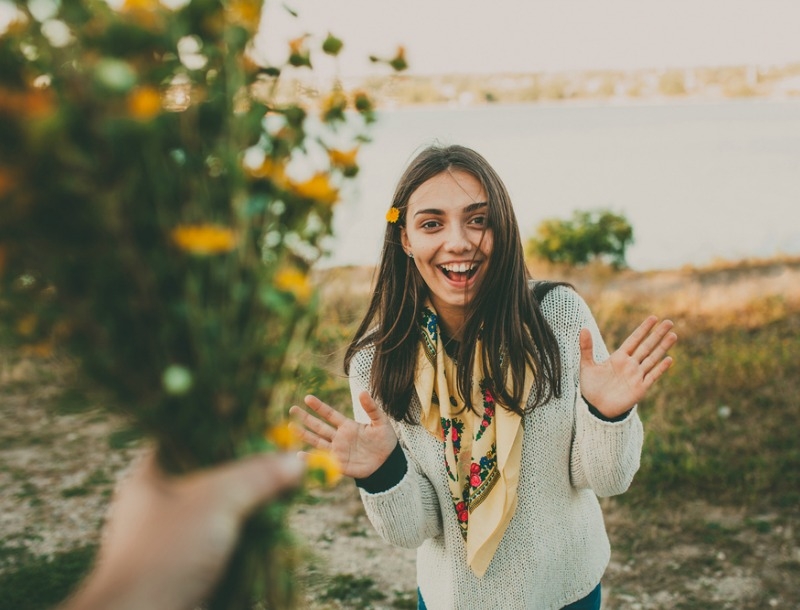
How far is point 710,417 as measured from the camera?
4910 mm

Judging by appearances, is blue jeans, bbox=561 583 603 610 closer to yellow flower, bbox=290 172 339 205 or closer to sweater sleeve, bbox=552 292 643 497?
sweater sleeve, bbox=552 292 643 497

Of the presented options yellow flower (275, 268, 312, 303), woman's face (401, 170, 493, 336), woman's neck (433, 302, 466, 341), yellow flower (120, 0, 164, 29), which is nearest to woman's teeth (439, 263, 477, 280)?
woman's face (401, 170, 493, 336)

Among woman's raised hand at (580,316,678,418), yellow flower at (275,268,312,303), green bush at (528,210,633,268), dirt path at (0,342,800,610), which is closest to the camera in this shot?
yellow flower at (275,268,312,303)

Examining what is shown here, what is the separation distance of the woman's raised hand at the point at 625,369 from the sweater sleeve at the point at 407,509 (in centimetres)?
56

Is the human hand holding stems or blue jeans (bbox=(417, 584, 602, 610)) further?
blue jeans (bbox=(417, 584, 602, 610))

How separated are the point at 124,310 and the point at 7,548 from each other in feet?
13.7

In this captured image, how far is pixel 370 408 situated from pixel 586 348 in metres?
0.65

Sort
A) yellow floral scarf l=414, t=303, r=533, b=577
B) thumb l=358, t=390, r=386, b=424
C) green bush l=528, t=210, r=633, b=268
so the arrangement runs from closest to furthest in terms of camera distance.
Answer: thumb l=358, t=390, r=386, b=424
yellow floral scarf l=414, t=303, r=533, b=577
green bush l=528, t=210, r=633, b=268

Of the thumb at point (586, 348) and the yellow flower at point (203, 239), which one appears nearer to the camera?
the yellow flower at point (203, 239)

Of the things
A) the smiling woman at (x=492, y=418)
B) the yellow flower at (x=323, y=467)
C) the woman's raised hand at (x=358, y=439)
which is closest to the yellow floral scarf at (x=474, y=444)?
the smiling woman at (x=492, y=418)

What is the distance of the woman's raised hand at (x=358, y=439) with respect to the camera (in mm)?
1798

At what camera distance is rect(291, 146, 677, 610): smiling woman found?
1964 millimetres

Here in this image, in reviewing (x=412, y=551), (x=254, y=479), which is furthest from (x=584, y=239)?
(x=254, y=479)

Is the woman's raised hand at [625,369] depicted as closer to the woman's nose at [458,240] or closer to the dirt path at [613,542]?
the woman's nose at [458,240]
